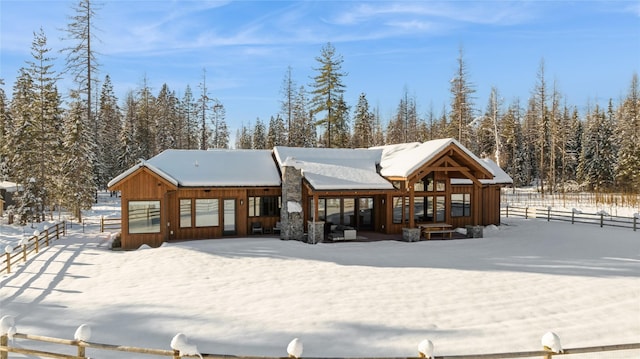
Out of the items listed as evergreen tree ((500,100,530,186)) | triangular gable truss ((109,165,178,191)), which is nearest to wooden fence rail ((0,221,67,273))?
triangular gable truss ((109,165,178,191))

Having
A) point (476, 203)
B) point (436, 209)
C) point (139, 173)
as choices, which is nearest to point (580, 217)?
point (476, 203)

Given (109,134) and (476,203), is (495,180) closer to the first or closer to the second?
(476,203)

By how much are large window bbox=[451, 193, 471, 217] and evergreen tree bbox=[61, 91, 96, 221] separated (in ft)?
78.4

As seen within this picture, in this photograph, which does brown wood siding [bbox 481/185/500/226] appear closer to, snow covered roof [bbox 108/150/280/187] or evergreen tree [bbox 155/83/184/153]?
snow covered roof [bbox 108/150/280/187]

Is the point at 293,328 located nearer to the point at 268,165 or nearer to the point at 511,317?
the point at 511,317

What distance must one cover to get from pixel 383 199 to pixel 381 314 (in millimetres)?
11488

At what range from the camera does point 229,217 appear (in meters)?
18.4

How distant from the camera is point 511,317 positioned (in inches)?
348

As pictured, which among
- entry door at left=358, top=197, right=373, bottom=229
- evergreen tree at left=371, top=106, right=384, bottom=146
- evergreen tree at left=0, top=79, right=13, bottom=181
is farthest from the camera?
evergreen tree at left=371, top=106, right=384, bottom=146

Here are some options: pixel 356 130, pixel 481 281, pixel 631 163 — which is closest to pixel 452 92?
pixel 356 130

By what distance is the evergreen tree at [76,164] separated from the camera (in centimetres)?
2902

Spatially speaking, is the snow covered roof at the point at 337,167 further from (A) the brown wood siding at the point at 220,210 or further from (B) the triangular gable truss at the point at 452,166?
(A) the brown wood siding at the point at 220,210

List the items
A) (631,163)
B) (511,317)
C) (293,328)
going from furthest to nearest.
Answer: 1. (631,163)
2. (511,317)
3. (293,328)

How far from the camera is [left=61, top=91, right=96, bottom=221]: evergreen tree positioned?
29.0 m
